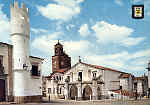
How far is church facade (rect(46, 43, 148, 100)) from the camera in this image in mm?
48500

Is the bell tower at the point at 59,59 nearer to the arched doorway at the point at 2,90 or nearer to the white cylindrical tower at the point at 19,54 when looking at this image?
the white cylindrical tower at the point at 19,54

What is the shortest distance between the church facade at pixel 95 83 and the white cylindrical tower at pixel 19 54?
1633 centimetres

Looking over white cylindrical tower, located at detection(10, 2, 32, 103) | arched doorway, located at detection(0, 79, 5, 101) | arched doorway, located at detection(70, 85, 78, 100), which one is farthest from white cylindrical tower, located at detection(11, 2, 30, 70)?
arched doorway, located at detection(70, 85, 78, 100)

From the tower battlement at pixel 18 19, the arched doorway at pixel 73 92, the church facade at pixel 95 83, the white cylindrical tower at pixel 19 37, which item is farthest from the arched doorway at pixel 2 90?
the arched doorway at pixel 73 92

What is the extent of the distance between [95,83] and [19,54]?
65.3 feet

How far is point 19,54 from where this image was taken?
33.5 metres

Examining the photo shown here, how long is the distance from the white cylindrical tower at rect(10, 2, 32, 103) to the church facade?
A: 16332 millimetres

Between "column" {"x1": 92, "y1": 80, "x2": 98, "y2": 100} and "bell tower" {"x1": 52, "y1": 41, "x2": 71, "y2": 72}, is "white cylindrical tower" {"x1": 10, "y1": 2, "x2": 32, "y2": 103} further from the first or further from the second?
"bell tower" {"x1": 52, "y1": 41, "x2": 71, "y2": 72}

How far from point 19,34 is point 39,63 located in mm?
6410

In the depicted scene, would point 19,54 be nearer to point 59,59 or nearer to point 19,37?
point 19,37

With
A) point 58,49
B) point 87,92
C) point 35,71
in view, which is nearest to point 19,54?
point 35,71

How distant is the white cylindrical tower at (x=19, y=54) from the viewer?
33281mm

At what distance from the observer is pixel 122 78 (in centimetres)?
5225

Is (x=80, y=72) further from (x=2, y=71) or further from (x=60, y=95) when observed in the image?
(x=2, y=71)
